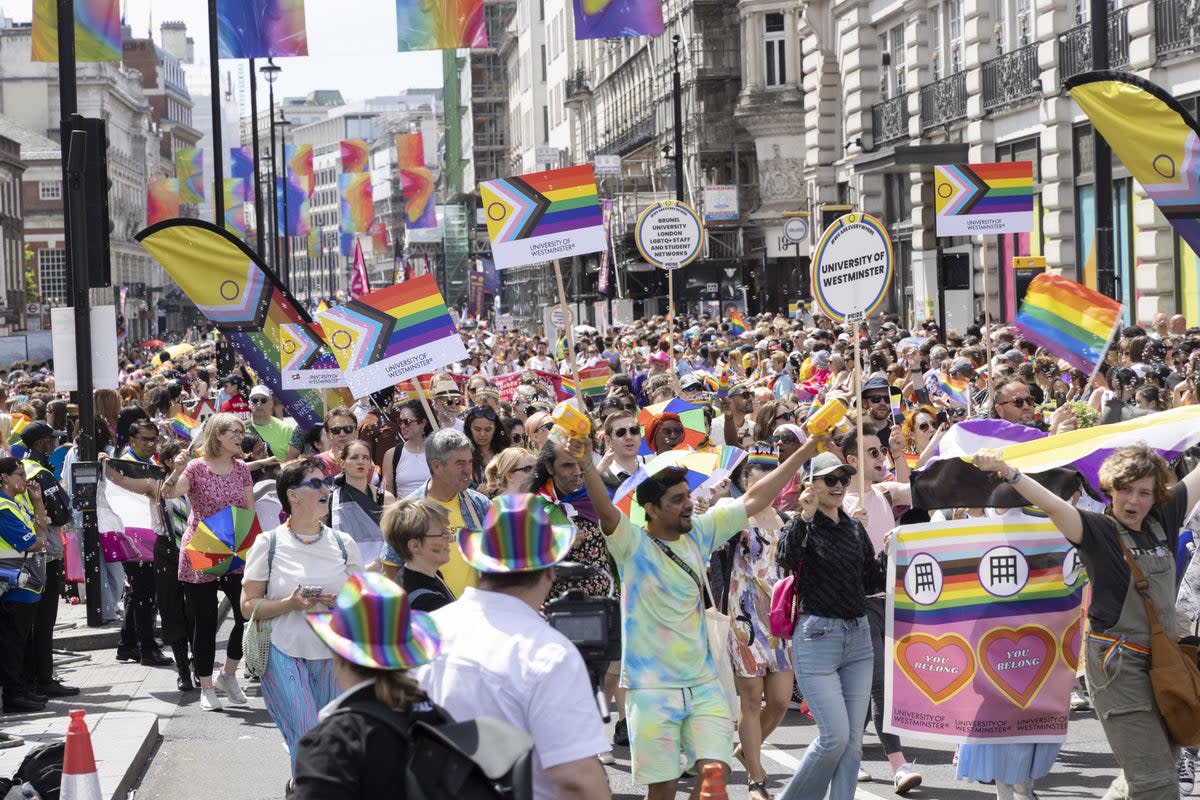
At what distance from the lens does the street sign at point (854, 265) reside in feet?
34.6

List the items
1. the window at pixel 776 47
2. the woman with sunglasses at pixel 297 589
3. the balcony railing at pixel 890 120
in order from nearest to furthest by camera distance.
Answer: the woman with sunglasses at pixel 297 589 → the balcony railing at pixel 890 120 → the window at pixel 776 47

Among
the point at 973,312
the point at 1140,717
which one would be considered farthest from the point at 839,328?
the point at 1140,717

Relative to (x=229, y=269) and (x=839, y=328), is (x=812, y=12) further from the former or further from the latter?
(x=229, y=269)

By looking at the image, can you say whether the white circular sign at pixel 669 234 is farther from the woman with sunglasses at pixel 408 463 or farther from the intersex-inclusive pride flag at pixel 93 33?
the woman with sunglasses at pixel 408 463

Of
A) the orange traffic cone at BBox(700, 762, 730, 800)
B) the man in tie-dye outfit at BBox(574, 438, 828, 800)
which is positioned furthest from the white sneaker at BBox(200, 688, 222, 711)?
the orange traffic cone at BBox(700, 762, 730, 800)

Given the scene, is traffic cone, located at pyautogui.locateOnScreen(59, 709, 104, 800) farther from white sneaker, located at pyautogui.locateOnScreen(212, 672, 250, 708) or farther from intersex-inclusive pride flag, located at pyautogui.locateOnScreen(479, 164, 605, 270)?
intersex-inclusive pride flag, located at pyautogui.locateOnScreen(479, 164, 605, 270)

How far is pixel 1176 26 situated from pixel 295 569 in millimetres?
19381

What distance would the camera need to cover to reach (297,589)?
7.86 metres

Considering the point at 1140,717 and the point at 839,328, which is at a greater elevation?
the point at 839,328

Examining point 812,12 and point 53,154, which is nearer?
point 812,12

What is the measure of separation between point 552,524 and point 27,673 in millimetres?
7339

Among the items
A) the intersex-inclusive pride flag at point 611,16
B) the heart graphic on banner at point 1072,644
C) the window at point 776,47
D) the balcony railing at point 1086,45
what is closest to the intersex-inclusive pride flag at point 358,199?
the window at point 776,47

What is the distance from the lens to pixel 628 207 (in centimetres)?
6153

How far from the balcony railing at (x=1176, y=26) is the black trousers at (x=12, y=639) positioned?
1735 cm
